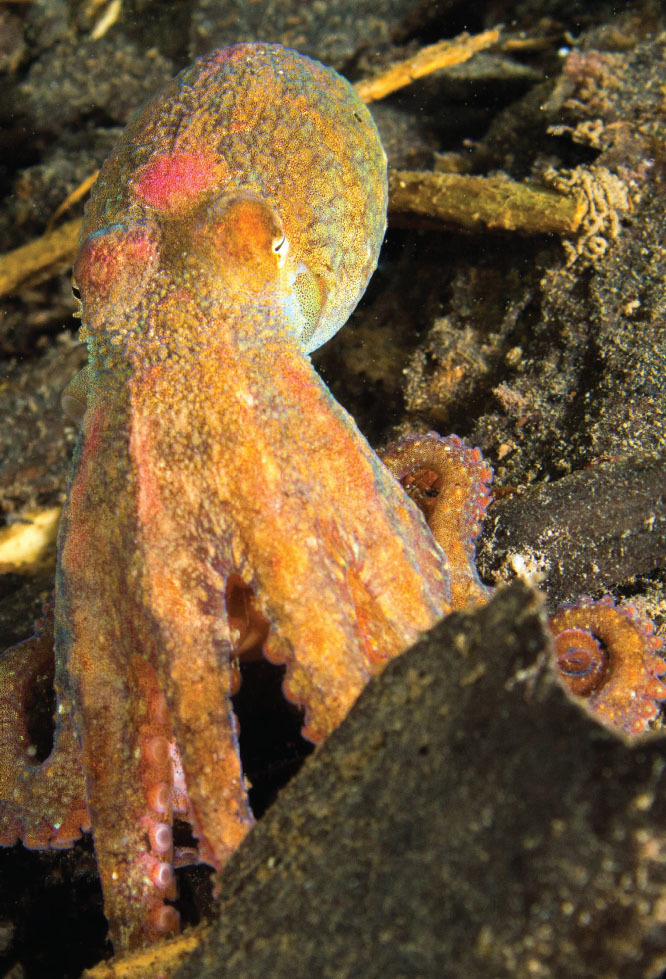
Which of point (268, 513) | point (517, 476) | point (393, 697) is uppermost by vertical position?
point (268, 513)

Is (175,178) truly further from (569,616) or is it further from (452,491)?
(569,616)

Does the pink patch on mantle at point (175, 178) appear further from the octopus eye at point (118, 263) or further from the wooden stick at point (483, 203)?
the wooden stick at point (483, 203)

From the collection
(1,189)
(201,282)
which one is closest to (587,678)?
(201,282)

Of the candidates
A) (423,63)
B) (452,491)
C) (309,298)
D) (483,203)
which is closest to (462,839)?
(452,491)

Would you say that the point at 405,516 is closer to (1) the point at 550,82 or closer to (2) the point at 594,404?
(2) the point at 594,404

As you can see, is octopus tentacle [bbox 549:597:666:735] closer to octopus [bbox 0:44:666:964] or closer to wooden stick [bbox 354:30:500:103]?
octopus [bbox 0:44:666:964]

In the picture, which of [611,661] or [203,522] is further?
[611,661]
